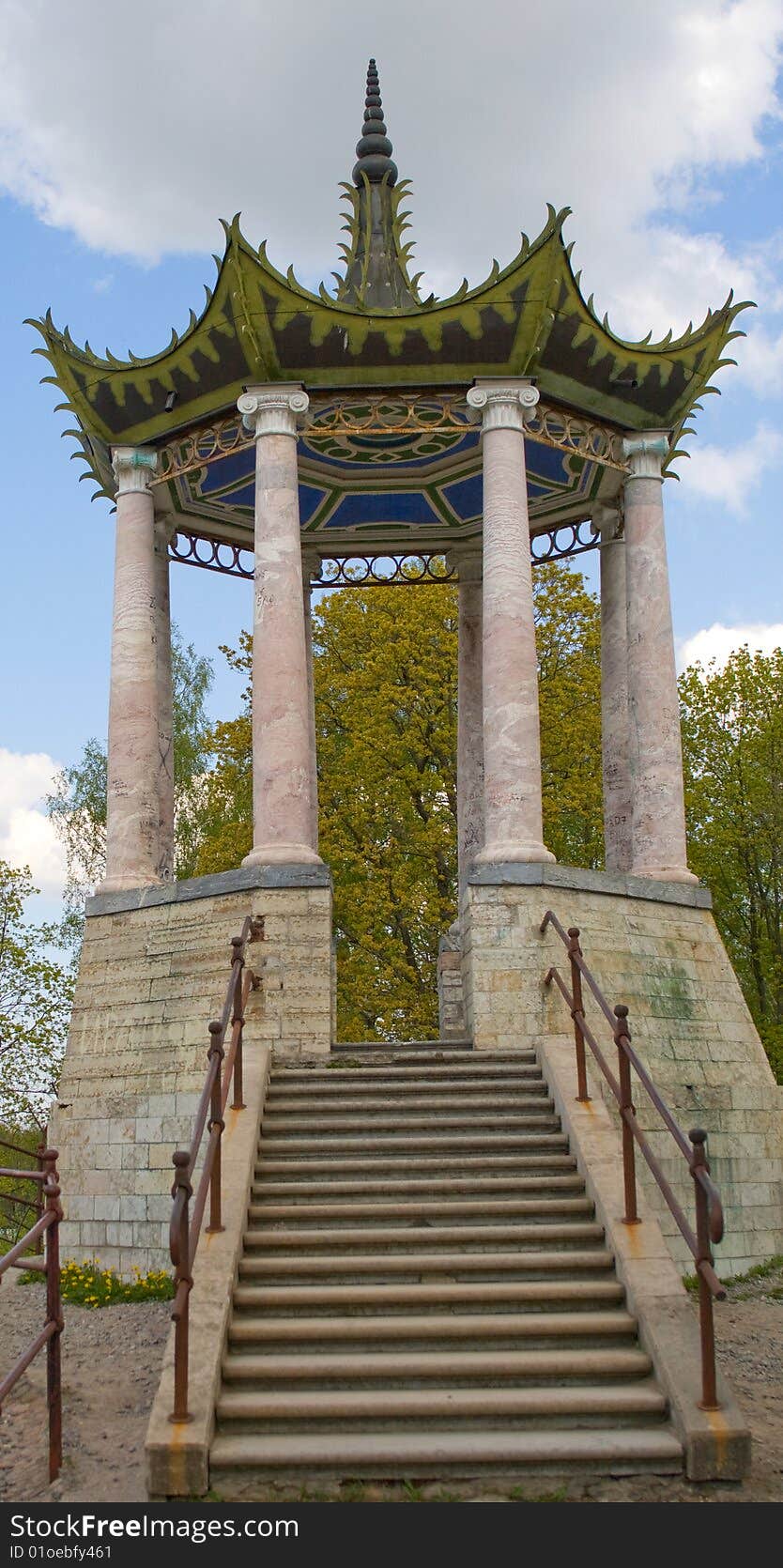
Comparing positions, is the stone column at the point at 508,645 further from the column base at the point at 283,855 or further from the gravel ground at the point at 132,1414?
the gravel ground at the point at 132,1414

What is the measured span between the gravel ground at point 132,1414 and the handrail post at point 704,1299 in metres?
0.35

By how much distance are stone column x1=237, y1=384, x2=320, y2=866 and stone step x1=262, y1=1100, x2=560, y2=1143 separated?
9.22 feet

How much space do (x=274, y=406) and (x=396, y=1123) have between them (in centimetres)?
654

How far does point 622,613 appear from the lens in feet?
48.4

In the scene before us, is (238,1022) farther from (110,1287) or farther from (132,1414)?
(132,1414)

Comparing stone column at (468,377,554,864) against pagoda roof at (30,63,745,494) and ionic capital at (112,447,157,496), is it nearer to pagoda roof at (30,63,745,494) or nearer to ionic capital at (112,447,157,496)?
pagoda roof at (30,63,745,494)

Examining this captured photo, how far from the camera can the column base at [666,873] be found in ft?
41.1

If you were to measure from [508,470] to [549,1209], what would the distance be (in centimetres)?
676

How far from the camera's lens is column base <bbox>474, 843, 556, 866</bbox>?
1136 cm

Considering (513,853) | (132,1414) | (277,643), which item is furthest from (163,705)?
(132,1414)

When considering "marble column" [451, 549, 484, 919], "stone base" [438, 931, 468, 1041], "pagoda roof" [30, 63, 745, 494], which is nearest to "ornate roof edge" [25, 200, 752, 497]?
"pagoda roof" [30, 63, 745, 494]
